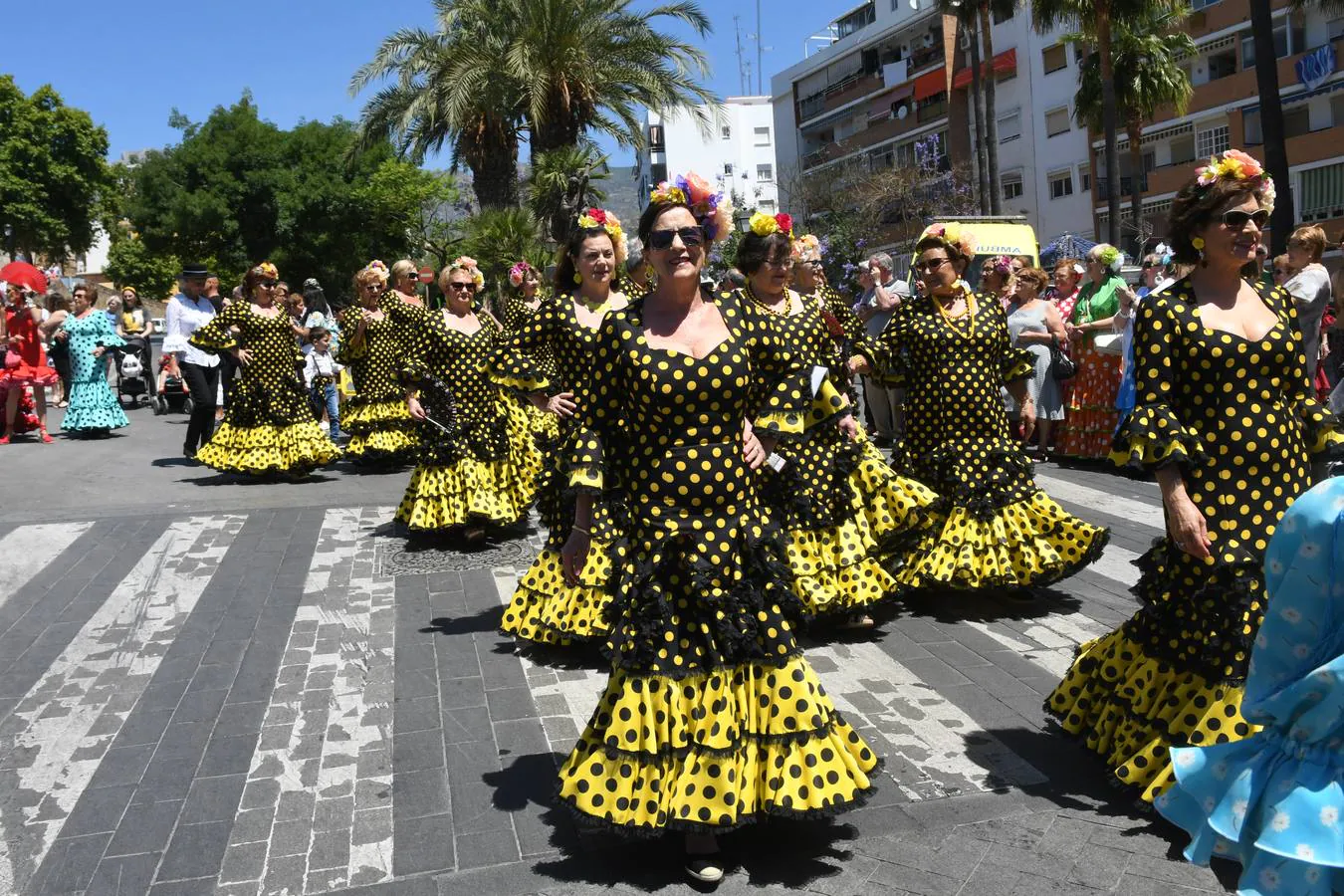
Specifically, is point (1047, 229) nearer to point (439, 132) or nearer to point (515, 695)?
point (439, 132)

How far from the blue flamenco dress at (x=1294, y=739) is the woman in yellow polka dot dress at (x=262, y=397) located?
33.3ft

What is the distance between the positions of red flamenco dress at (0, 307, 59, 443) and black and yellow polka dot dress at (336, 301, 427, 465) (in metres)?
5.84

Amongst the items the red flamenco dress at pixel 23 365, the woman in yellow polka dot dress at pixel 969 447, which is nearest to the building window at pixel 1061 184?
the red flamenco dress at pixel 23 365

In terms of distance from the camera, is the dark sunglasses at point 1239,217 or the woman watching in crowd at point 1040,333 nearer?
the dark sunglasses at point 1239,217

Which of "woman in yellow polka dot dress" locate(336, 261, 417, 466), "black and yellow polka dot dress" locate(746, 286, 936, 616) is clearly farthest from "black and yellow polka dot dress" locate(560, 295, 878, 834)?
"woman in yellow polka dot dress" locate(336, 261, 417, 466)

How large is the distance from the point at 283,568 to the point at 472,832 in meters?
4.57

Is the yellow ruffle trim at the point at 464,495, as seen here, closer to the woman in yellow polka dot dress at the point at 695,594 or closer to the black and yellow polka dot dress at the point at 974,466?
the black and yellow polka dot dress at the point at 974,466

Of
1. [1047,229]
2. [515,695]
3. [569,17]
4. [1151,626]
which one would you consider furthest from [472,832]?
[1047,229]

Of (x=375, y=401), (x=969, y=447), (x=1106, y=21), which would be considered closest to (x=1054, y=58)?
(x=1106, y=21)

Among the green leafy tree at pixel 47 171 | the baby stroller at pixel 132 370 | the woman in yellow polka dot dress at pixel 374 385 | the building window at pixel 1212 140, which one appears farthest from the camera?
the green leafy tree at pixel 47 171

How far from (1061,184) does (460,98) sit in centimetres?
3204

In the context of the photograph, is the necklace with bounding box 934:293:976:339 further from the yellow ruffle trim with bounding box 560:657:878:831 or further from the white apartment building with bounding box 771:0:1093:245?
the white apartment building with bounding box 771:0:1093:245

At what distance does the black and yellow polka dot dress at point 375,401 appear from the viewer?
41.2ft

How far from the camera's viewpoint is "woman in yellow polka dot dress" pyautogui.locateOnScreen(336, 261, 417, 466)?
40.7 ft
